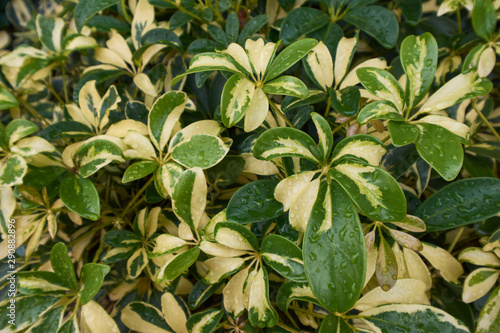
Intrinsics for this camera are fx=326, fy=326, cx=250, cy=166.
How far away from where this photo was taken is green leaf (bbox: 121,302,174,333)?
0.69 metres

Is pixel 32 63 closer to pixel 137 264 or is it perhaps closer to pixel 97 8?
pixel 97 8

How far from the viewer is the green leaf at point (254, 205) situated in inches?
21.9

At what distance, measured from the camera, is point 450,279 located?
0.62 metres

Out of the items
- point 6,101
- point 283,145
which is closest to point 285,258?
point 283,145

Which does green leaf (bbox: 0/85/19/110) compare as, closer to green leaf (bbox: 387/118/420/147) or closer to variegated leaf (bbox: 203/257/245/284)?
variegated leaf (bbox: 203/257/245/284)

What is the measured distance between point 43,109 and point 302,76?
0.78 m

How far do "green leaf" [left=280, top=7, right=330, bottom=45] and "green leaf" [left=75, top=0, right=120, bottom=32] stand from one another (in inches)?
15.5

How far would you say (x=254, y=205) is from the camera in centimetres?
57

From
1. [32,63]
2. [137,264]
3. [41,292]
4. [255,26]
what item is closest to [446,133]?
[255,26]

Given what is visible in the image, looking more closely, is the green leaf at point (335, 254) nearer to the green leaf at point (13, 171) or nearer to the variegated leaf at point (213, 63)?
the variegated leaf at point (213, 63)

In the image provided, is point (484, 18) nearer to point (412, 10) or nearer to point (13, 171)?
point (412, 10)

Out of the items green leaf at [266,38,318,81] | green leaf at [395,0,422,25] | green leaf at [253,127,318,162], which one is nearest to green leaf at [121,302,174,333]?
green leaf at [253,127,318,162]

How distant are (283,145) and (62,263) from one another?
0.47 meters

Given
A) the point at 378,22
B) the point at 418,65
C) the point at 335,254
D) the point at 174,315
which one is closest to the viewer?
the point at 335,254
